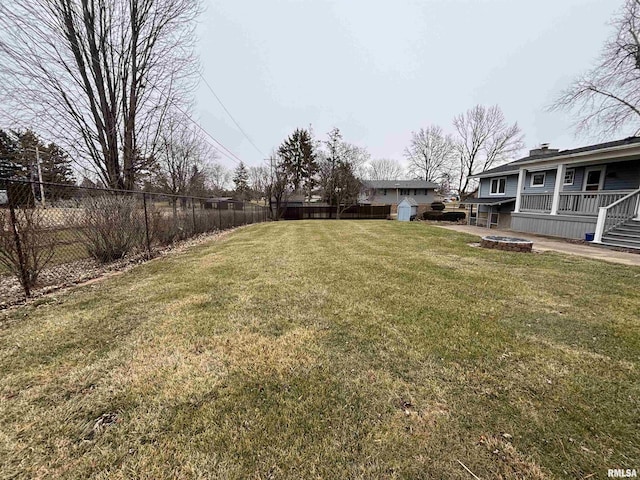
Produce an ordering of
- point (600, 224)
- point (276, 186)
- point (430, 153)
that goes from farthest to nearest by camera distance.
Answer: point (430, 153) < point (276, 186) < point (600, 224)

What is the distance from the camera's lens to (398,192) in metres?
36.3

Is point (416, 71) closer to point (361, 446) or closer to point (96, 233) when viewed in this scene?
point (96, 233)

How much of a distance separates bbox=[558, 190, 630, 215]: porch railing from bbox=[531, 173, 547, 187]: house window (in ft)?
13.7

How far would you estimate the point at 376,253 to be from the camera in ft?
22.2

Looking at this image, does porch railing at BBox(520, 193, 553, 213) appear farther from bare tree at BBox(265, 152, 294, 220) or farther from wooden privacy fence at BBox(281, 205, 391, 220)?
bare tree at BBox(265, 152, 294, 220)

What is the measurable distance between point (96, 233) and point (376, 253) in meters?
6.40

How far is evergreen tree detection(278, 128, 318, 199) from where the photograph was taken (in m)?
33.5

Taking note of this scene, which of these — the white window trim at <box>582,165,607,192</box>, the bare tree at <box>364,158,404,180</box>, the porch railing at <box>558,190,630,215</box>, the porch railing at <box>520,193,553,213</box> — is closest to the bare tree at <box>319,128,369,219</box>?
the porch railing at <box>520,193,553,213</box>

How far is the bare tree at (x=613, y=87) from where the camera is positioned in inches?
536

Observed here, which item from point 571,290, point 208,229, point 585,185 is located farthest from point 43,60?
point 585,185

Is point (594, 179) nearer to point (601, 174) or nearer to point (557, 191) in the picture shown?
point (601, 174)

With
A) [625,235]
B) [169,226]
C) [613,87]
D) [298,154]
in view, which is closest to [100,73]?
[169,226]

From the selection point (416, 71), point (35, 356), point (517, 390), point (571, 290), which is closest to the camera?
point (517, 390)

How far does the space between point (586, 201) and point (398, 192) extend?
88.2 ft
